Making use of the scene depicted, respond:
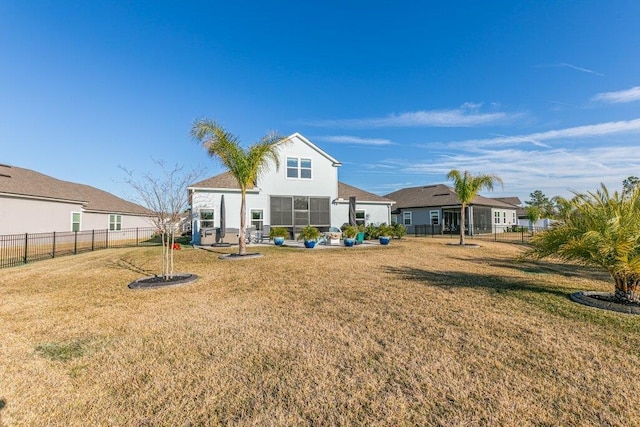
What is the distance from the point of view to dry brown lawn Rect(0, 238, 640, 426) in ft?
8.72

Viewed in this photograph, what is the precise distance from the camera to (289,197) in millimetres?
21109

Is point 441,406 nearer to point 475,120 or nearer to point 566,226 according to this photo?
point 566,226

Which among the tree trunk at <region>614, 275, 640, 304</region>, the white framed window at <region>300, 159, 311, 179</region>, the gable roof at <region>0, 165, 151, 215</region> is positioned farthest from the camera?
the white framed window at <region>300, 159, 311, 179</region>

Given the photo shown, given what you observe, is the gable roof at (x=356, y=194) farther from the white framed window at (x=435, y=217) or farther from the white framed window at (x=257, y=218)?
the white framed window at (x=435, y=217)

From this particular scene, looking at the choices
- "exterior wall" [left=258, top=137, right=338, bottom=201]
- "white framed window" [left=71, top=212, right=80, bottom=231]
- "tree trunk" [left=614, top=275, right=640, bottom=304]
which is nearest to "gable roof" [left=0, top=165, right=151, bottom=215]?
"white framed window" [left=71, top=212, right=80, bottom=231]

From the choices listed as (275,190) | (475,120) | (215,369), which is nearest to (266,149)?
(275,190)

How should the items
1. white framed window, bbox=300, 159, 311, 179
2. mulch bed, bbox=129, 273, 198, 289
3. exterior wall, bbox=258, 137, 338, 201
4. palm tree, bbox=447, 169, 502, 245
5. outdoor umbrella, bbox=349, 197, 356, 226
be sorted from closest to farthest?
mulch bed, bbox=129, 273, 198, 289
palm tree, bbox=447, 169, 502, 245
exterior wall, bbox=258, 137, 338, 201
outdoor umbrella, bbox=349, 197, 356, 226
white framed window, bbox=300, 159, 311, 179

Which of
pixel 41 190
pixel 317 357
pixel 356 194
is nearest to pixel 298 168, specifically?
pixel 356 194

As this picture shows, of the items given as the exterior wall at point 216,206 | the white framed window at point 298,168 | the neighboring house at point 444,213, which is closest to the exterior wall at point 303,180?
the white framed window at point 298,168

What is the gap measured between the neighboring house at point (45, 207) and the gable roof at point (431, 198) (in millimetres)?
27232

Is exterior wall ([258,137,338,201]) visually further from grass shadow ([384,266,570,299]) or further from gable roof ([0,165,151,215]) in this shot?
grass shadow ([384,266,570,299])

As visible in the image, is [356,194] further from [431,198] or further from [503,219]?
[503,219]

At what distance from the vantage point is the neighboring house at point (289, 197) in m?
18.8

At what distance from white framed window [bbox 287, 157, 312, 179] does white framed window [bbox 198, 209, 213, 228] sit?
20.0 ft
